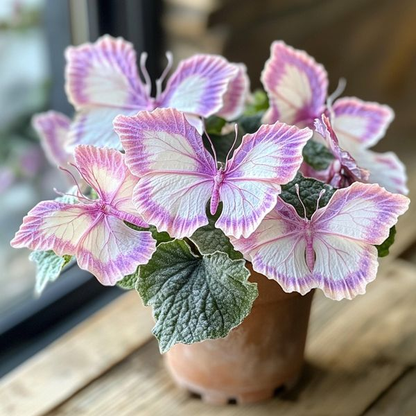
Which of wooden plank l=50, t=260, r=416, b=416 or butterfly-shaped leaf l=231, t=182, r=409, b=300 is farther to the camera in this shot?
wooden plank l=50, t=260, r=416, b=416

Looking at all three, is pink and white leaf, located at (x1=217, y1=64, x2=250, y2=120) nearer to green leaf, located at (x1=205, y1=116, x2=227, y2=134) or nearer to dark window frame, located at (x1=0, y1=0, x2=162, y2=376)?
green leaf, located at (x1=205, y1=116, x2=227, y2=134)

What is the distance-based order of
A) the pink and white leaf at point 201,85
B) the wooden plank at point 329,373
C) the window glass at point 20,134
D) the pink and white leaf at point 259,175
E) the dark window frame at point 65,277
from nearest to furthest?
the pink and white leaf at point 259,175 → the pink and white leaf at point 201,85 → the wooden plank at point 329,373 → the dark window frame at point 65,277 → the window glass at point 20,134

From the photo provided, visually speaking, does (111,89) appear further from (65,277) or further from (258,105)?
(65,277)

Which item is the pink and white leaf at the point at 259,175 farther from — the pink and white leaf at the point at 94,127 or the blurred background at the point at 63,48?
the blurred background at the point at 63,48

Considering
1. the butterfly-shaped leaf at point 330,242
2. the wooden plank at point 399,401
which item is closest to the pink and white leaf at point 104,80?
the butterfly-shaped leaf at point 330,242

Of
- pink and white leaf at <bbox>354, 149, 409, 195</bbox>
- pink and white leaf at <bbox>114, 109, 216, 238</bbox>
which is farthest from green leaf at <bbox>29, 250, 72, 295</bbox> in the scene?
pink and white leaf at <bbox>354, 149, 409, 195</bbox>
